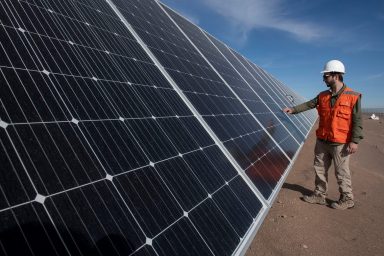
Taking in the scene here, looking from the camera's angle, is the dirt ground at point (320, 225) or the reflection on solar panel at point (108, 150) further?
the dirt ground at point (320, 225)

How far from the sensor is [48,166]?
Result: 2.82m

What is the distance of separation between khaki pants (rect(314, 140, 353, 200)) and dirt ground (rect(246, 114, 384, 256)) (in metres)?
0.51

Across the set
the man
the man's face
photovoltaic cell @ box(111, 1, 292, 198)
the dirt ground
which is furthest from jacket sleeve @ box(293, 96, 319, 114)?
the dirt ground

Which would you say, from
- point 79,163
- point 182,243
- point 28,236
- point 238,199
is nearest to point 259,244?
point 238,199

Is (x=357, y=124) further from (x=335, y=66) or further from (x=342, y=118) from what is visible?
(x=335, y=66)

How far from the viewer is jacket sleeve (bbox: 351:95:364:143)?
7.82 metres

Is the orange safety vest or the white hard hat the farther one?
the white hard hat

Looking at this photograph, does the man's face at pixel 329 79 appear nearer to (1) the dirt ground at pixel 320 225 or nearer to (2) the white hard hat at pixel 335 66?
(2) the white hard hat at pixel 335 66

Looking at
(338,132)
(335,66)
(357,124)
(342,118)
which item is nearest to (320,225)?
(338,132)

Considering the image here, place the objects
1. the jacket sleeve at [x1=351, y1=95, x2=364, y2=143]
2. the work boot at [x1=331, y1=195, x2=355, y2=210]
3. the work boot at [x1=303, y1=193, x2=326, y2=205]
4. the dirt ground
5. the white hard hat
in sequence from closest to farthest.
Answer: the dirt ground
the jacket sleeve at [x1=351, y1=95, x2=364, y2=143]
the work boot at [x1=331, y1=195, x2=355, y2=210]
the white hard hat
the work boot at [x1=303, y1=193, x2=326, y2=205]

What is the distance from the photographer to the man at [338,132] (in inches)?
314

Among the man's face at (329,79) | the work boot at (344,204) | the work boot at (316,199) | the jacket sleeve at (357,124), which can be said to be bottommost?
the work boot at (344,204)

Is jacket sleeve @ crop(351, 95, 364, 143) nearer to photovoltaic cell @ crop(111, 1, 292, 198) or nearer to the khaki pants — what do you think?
the khaki pants

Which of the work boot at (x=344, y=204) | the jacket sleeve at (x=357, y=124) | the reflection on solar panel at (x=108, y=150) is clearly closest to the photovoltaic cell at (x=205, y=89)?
the reflection on solar panel at (x=108, y=150)
